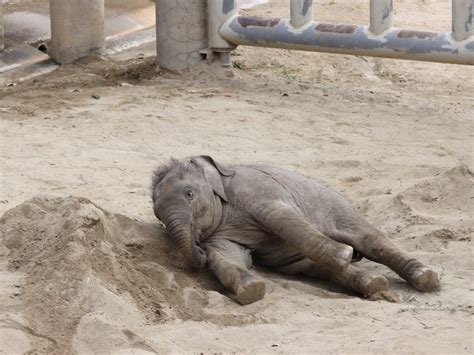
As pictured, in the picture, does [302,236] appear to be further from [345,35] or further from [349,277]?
[345,35]

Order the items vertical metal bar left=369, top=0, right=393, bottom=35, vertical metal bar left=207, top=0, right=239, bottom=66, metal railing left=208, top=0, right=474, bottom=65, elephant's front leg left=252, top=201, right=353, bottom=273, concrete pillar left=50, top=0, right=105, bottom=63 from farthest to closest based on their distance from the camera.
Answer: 1. concrete pillar left=50, top=0, right=105, bottom=63
2. vertical metal bar left=207, top=0, right=239, bottom=66
3. vertical metal bar left=369, top=0, right=393, bottom=35
4. metal railing left=208, top=0, right=474, bottom=65
5. elephant's front leg left=252, top=201, right=353, bottom=273

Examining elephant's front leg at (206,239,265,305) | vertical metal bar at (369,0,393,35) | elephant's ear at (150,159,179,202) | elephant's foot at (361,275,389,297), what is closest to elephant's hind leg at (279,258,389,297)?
elephant's foot at (361,275,389,297)

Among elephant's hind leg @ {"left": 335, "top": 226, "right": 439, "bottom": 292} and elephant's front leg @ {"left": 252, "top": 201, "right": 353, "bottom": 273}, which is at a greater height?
elephant's front leg @ {"left": 252, "top": 201, "right": 353, "bottom": 273}

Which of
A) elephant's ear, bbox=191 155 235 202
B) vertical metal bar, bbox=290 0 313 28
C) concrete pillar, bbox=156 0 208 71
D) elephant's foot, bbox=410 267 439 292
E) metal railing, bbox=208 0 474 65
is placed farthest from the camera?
concrete pillar, bbox=156 0 208 71

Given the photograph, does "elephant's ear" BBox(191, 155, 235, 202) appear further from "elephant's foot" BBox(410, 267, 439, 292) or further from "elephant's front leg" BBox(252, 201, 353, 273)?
"elephant's foot" BBox(410, 267, 439, 292)

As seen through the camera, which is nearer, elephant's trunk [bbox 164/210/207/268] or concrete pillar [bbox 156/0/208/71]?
elephant's trunk [bbox 164/210/207/268]

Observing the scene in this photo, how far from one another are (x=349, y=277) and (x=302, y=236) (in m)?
0.31

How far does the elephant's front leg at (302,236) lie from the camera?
5.02 meters

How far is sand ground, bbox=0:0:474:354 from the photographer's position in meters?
4.43

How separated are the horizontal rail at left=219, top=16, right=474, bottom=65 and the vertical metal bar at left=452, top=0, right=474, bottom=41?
5cm

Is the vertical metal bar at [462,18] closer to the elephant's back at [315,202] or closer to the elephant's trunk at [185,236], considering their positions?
the elephant's back at [315,202]

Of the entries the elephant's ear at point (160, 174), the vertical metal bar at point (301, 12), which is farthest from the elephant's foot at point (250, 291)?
the vertical metal bar at point (301, 12)

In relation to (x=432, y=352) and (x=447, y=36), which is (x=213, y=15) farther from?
(x=432, y=352)

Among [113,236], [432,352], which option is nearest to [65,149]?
[113,236]
